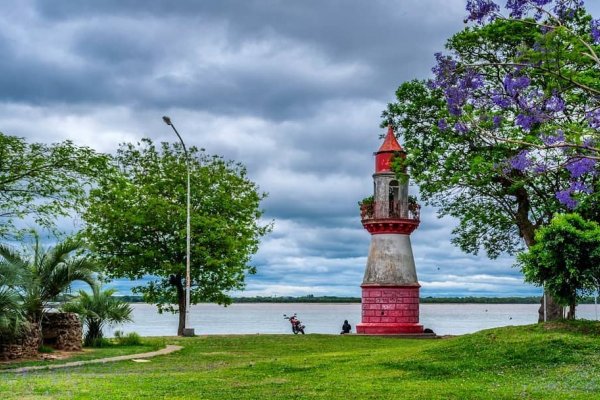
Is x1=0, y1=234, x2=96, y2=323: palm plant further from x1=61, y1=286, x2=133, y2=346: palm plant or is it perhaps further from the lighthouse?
the lighthouse

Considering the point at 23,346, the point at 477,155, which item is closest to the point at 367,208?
the point at 477,155

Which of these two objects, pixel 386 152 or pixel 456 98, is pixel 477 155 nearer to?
pixel 386 152

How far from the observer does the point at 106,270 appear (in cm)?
4084

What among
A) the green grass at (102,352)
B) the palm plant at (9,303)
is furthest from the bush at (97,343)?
the palm plant at (9,303)

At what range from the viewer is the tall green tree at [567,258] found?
22688 mm

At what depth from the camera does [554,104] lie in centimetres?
1182

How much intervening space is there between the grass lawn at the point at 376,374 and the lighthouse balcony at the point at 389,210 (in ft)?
47.2

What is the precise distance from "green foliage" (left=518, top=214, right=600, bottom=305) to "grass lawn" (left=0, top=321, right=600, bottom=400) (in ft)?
3.98

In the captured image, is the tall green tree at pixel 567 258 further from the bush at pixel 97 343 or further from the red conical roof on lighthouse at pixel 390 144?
the bush at pixel 97 343

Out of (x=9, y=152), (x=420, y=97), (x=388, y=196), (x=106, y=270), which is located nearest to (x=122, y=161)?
(x=106, y=270)

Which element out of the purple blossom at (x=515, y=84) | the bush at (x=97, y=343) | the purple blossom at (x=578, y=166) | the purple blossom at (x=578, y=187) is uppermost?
the purple blossom at (x=515, y=84)

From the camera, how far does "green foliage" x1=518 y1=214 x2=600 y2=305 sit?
74.4ft

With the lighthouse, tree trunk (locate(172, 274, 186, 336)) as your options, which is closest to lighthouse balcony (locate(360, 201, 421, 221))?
the lighthouse

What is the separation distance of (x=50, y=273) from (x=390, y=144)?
19.6 meters
